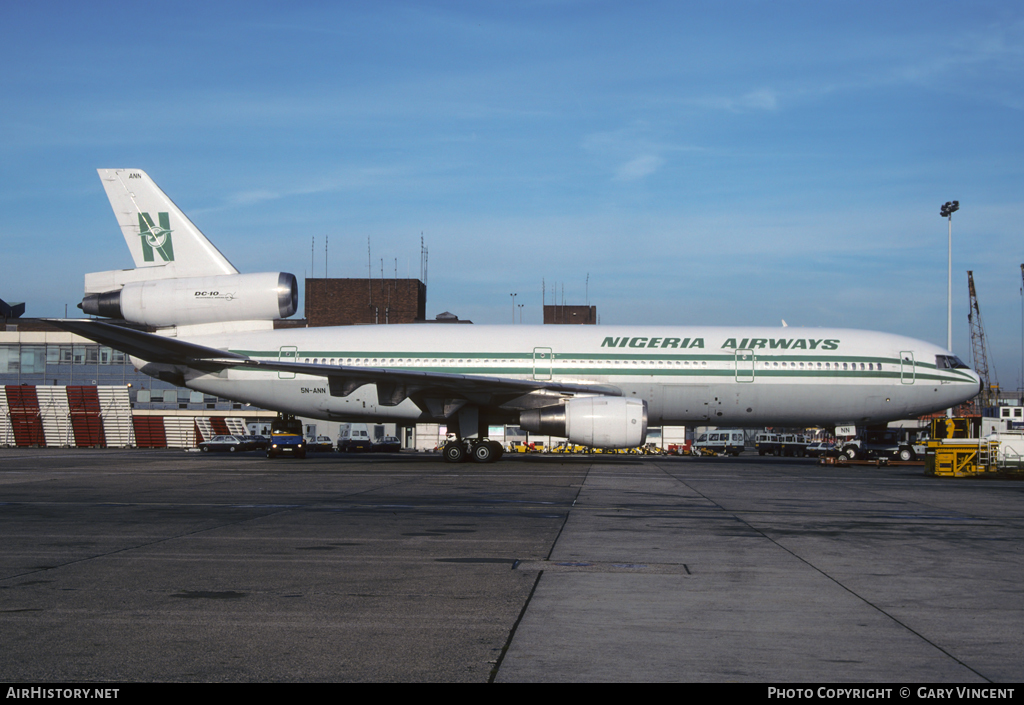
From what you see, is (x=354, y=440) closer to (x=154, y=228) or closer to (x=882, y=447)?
(x=154, y=228)

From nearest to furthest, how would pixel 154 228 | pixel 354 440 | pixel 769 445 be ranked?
pixel 154 228 < pixel 354 440 < pixel 769 445

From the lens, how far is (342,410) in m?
26.2

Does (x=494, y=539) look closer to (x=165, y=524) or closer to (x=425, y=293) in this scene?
(x=165, y=524)

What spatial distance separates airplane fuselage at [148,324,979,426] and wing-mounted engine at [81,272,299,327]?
84 centimetres

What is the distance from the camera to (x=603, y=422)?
2281 cm

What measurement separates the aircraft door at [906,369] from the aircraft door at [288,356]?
60.9 ft

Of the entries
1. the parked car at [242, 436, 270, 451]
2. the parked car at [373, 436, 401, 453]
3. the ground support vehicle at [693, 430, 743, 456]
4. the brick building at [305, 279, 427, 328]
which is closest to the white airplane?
the parked car at [242, 436, 270, 451]

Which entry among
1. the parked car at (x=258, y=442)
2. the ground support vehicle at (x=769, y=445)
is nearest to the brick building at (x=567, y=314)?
the ground support vehicle at (x=769, y=445)

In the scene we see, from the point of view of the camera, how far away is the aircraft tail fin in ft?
83.8

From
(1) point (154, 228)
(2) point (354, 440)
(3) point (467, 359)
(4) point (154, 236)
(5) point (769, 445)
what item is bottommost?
(5) point (769, 445)

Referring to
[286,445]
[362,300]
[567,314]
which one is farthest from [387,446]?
[567,314]

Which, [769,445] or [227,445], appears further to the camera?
[769,445]

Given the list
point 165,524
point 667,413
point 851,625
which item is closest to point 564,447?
point 667,413

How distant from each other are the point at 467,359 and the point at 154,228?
33.4ft
